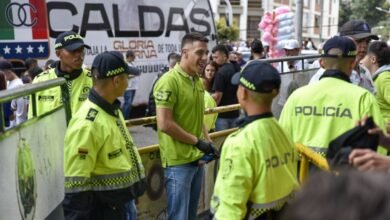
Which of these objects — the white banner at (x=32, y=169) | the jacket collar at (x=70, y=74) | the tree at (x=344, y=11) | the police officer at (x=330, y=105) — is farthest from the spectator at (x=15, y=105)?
the tree at (x=344, y=11)

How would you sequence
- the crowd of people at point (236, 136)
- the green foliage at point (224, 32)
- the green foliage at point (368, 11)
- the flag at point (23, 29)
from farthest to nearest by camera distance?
the green foliage at point (368, 11) → the green foliage at point (224, 32) → the flag at point (23, 29) → the crowd of people at point (236, 136)

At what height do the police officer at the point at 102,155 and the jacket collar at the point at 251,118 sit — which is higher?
the jacket collar at the point at 251,118

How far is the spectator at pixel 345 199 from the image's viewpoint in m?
0.94

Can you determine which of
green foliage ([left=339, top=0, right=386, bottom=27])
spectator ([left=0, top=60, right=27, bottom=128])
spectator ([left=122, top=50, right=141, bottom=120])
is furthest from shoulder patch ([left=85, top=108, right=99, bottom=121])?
green foliage ([left=339, top=0, right=386, bottom=27])

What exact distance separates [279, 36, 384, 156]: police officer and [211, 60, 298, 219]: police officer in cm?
47

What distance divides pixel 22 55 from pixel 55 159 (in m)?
5.24

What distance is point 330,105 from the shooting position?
314 cm

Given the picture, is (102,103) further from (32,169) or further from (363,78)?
(363,78)

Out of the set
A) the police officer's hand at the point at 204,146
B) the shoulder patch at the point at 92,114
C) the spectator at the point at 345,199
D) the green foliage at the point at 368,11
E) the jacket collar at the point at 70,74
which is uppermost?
the green foliage at the point at 368,11

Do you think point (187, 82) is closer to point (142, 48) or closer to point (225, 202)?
point (225, 202)

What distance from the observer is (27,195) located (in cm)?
313

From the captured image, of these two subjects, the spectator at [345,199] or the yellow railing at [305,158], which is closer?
the spectator at [345,199]

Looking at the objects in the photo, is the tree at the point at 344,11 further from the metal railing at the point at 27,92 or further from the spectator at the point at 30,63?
the metal railing at the point at 27,92

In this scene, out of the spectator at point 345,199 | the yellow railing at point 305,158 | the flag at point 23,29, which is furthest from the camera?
the flag at point 23,29
